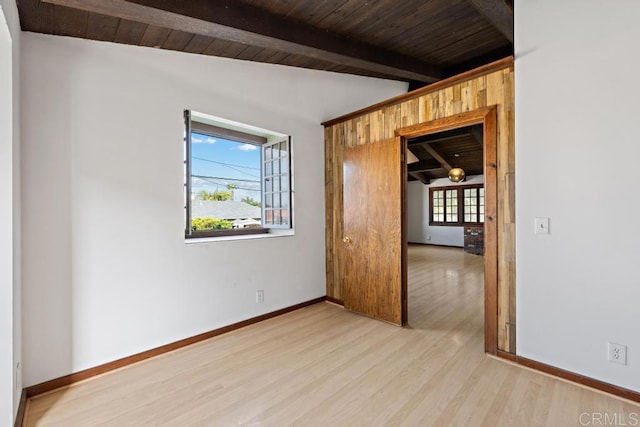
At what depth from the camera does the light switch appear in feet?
6.99

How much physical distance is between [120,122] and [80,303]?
1.37 meters

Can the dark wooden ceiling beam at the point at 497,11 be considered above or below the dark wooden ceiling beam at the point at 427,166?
above

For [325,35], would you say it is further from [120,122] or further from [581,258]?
[581,258]

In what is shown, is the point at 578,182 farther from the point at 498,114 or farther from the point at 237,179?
the point at 237,179

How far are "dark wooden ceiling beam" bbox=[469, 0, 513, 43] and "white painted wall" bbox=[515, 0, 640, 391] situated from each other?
10cm

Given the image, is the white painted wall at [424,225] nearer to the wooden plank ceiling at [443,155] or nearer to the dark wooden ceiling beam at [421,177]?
the dark wooden ceiling beam at [421,177]

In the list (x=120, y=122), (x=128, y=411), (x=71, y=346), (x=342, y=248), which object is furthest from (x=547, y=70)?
(x=71, y=346)

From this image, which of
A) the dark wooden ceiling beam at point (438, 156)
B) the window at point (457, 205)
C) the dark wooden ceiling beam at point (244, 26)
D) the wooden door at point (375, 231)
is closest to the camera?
the dark wooden ceiling beam at point (244, 26)

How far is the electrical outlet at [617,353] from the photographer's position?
1851mm

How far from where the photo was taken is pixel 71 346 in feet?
6.77

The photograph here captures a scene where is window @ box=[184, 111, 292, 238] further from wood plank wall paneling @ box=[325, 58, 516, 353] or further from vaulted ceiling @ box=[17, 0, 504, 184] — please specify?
wood plank wall paneling @ box=[325, 58, 516, 353]

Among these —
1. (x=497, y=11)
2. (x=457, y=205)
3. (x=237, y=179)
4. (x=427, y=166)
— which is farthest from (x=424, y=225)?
(x=497, y=11)

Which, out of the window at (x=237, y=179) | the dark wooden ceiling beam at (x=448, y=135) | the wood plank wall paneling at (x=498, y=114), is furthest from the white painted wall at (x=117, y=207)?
the dark wooden ceiling beam at (x=448, y=135)

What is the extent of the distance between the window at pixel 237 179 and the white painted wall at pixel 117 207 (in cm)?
44
